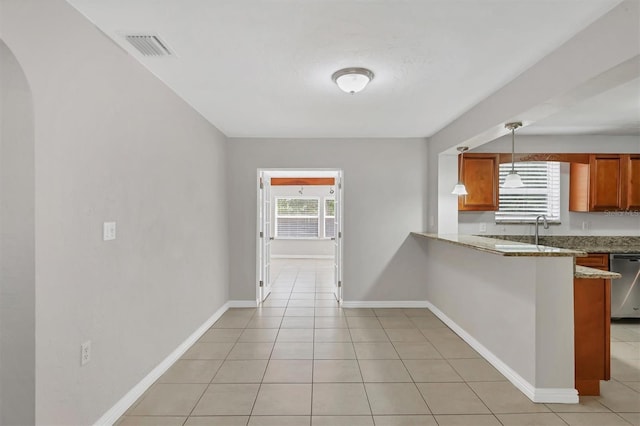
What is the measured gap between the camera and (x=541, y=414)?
2.24m

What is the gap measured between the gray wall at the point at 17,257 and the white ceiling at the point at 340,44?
72cm

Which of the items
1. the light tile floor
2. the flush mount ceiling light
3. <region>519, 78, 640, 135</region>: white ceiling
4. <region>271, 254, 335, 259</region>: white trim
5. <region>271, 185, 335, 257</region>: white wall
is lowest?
the light tile floor

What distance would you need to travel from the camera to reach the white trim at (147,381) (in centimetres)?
212

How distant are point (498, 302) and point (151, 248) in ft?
9.77

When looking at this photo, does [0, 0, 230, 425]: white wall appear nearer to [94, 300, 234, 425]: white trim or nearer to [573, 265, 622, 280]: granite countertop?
[94, 300, 234, 425]: white trim

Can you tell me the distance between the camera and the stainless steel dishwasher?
3.96 metres

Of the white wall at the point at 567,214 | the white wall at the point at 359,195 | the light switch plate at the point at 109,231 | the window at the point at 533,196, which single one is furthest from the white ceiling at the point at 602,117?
the light switch plate at the point at 109,231

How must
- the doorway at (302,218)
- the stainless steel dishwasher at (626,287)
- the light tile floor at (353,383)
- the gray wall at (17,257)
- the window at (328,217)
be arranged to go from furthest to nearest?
the window at (328,217), the doorway at (302,218), the stainless steel dishwasher at (626,287), the light tile floor at (353,383), the gray wall at (17,257)

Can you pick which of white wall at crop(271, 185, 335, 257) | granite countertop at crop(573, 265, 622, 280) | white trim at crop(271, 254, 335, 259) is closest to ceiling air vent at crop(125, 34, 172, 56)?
granite countertop at crop(573, 265, 622, 280)

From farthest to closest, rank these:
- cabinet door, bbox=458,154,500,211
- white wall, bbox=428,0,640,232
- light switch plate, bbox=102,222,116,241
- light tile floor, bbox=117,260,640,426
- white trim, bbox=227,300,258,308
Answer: white trim, bbox=227,300,258,308
cabinet door, bbox=458,154,500,211
light tile floor, bbox=117,260,640,426
light switch plate, bbox=102,222,116,241
white wall, bbox=428,0,640,232

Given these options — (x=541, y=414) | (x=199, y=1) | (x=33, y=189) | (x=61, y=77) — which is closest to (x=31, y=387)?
(x=33, y=189)

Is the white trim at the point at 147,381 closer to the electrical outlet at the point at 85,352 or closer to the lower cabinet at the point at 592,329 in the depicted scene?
the electrical outlet at the point at 85,352

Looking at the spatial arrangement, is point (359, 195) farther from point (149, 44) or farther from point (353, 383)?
point (149, 44)

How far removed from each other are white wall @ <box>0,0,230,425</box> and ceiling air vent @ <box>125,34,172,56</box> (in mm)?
138
